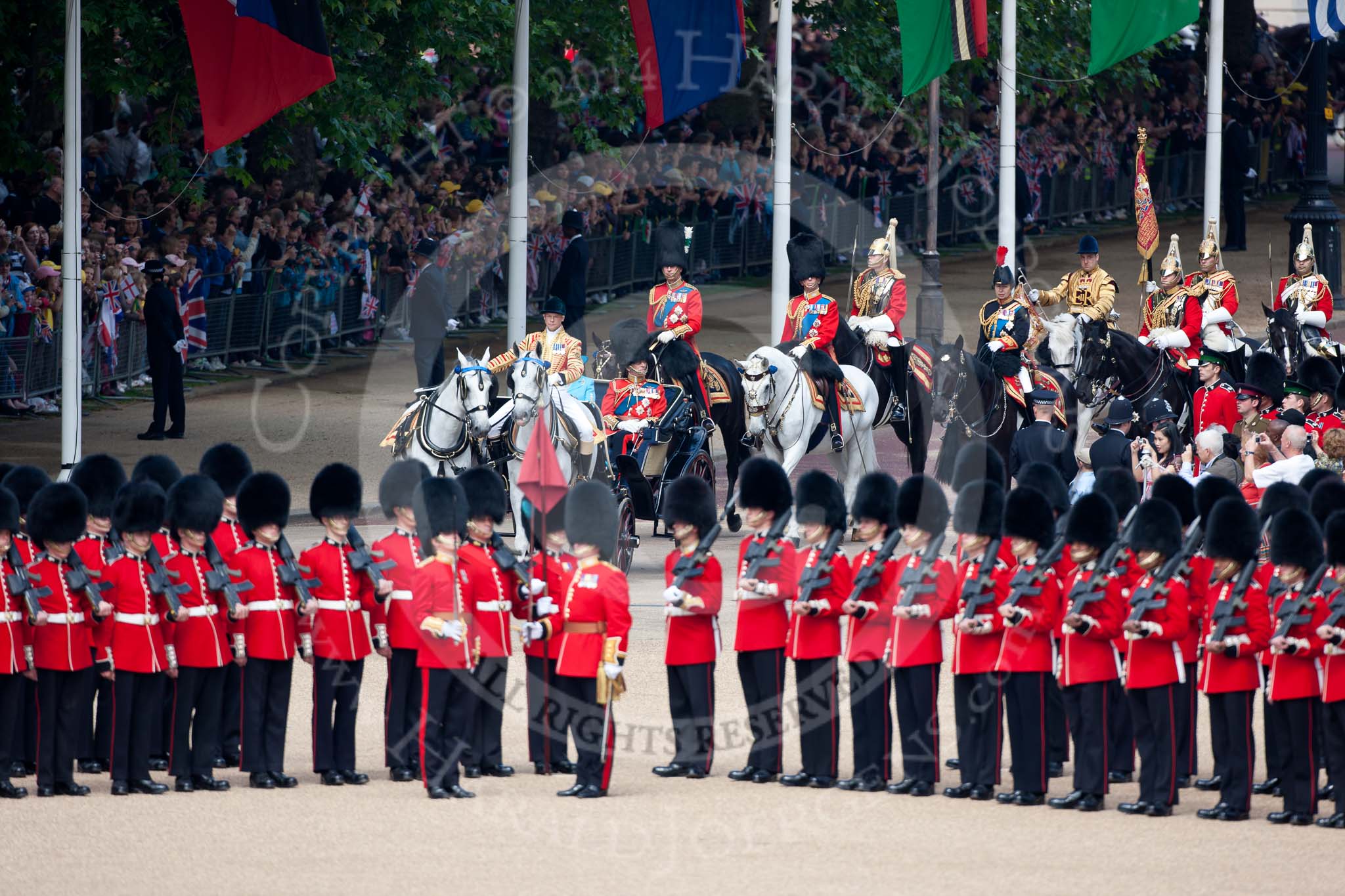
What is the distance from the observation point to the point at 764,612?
445 inches

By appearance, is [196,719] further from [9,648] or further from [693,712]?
[693,712]

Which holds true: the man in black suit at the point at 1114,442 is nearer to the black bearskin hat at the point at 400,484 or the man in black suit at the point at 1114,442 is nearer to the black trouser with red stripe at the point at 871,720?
the black trouser with red stripe at the point at 871,720

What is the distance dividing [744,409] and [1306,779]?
7.78 m

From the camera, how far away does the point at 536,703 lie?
36.7 ft

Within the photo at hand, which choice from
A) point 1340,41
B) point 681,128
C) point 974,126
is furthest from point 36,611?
point 1340,41

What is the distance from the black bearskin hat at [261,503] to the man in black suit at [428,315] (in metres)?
9.01

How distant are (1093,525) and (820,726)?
5.32 feet

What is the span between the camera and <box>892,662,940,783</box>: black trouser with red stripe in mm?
10906

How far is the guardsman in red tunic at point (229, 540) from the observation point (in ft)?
36.7

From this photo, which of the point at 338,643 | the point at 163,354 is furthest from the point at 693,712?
the point at 163,354

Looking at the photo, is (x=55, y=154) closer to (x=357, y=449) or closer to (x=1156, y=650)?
(x=357, y=449)

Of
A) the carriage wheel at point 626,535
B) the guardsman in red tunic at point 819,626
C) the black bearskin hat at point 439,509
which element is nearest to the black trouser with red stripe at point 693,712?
the guardsman in red tunic at point 819,626

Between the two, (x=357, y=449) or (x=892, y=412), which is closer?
(x=892, y=412)

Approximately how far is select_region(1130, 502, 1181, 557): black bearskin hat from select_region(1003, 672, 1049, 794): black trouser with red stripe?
77 centimetres
